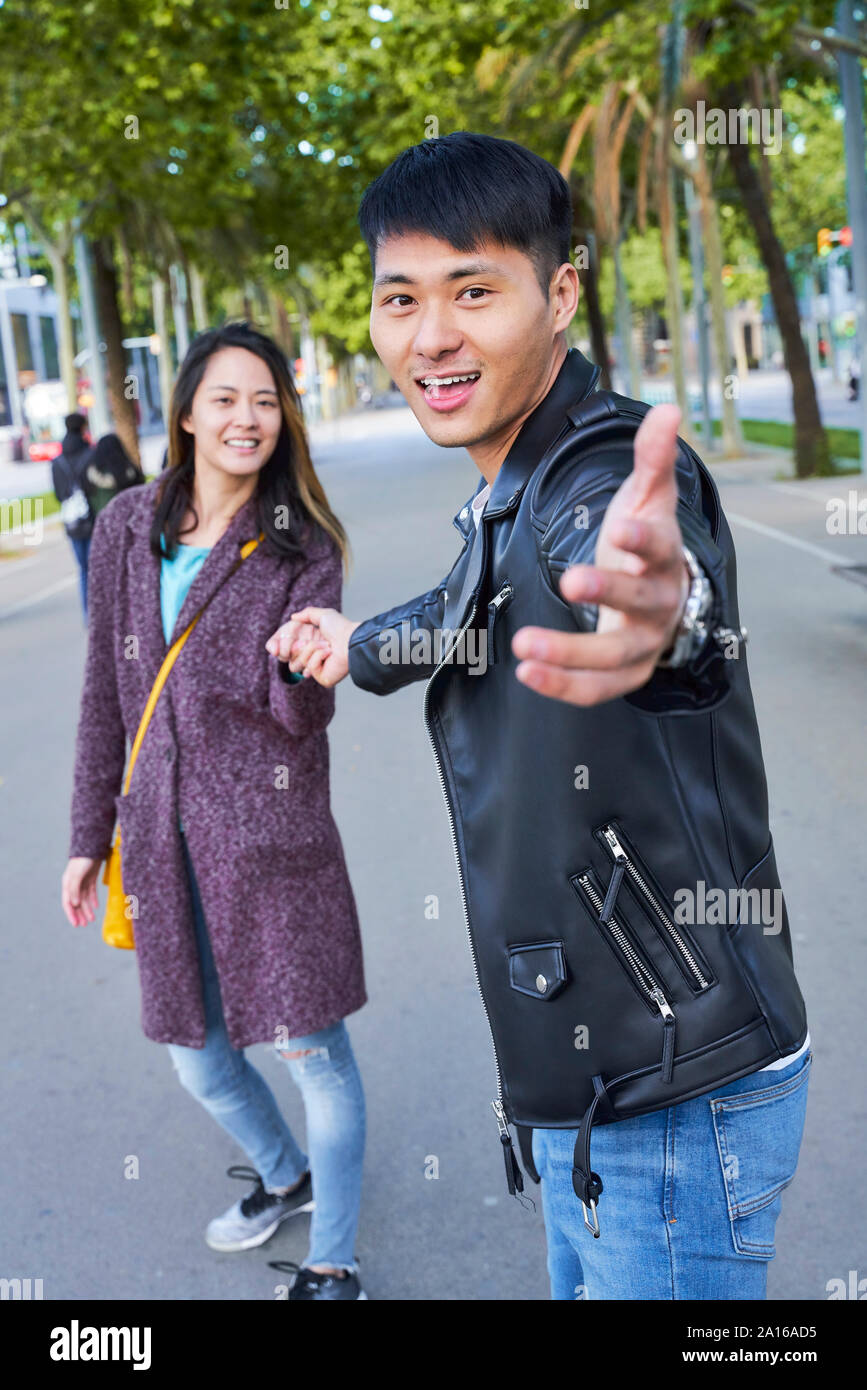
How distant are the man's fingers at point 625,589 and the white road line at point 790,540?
11.1m

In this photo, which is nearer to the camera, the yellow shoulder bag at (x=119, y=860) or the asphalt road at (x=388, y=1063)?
the yellow shoulder bag at (x=119, y=860)

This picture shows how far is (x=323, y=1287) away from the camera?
320 centimetres

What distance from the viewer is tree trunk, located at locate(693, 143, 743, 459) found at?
22094 mm

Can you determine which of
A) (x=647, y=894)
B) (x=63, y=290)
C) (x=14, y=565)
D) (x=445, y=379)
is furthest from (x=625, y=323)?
(x=647, y=894)

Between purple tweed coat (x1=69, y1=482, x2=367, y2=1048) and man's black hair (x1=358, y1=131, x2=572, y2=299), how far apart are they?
4.24 feet

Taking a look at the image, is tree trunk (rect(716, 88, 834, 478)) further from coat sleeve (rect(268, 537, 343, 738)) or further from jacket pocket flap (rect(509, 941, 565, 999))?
jacket pocket flap (rect(509, 941, 565, 999))

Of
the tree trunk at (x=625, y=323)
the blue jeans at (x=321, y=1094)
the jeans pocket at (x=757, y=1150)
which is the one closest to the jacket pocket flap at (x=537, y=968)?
the jeans pocket at (x=757, y=1150)

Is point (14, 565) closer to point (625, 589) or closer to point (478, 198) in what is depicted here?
point (478, 198)

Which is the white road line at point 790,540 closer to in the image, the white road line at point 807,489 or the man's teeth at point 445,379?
the white road line at point 807,489

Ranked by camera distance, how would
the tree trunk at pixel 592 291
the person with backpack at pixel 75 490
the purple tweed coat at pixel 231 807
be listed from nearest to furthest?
the purple tweed coat at pixel 231 807
the person with backpack at pixel 75 490
the tree trunk at pixel 592 291

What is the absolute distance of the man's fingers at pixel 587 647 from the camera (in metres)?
1.23

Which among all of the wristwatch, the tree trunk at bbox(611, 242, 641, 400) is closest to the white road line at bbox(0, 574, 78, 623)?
the wristwatch

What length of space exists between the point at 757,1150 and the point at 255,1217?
2104 millimetres

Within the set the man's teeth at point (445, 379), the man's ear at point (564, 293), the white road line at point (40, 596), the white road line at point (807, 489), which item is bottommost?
the white road line at point (40, 596)
